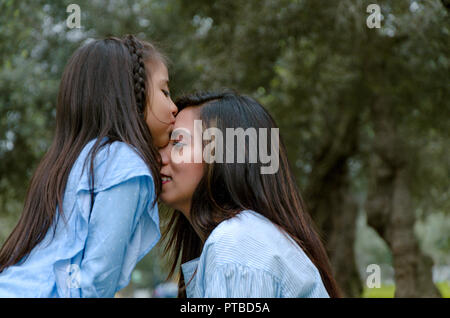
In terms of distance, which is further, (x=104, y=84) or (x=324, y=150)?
(x=324, y=150)

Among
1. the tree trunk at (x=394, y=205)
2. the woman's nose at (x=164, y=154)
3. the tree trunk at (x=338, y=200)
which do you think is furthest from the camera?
the tree trunk at (x=338, y=200)

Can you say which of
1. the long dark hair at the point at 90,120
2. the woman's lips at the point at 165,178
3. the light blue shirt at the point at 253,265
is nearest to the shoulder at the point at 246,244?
the light blue shirt at the point at 253,265

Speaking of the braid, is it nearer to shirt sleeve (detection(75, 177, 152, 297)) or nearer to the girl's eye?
the girl's eye

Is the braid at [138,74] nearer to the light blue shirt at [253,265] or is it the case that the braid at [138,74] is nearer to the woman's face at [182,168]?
the woman's face at [182,168]

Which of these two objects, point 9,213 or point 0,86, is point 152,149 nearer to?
point 0,86

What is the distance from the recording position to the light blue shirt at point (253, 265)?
2.09m

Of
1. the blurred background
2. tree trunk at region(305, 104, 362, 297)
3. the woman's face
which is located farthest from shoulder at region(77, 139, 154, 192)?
tree trunk at region(305, 104, 362, 297)

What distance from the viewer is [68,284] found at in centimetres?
219

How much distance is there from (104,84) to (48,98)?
4665mm

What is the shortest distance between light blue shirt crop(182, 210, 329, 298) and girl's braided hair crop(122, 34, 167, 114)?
0.83m

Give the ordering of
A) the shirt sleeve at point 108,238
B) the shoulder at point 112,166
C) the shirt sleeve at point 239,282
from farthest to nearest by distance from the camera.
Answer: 1. the shoulder at point 112,166
2. the shirt sleeve at point 108,238
3. the shirt sleeve at point 239,282

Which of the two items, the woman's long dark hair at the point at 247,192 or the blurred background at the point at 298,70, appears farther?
the blurred background at the point at 298,70
